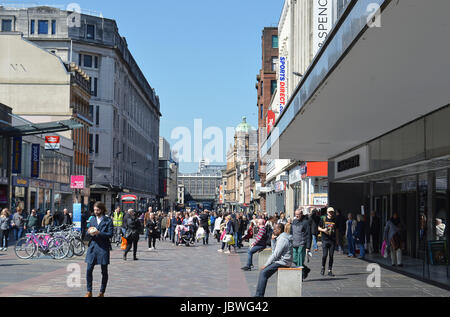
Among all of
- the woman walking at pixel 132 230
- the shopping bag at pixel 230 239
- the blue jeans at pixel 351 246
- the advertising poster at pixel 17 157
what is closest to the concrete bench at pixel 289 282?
the woman walking at pixel 132 230

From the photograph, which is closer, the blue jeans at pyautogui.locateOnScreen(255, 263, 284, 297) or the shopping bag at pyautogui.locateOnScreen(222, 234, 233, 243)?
the blue jeans at pyautogui.locateOnScreen(255, 263, 284, 297)

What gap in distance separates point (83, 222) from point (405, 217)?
53.7 ft

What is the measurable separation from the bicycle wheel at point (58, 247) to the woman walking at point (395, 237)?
1028 centimetres

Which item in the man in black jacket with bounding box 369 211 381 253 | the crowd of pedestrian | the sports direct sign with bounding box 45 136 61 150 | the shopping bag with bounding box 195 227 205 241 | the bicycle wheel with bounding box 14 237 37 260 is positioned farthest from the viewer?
the sports direct sign with bounding box 45 136 61 150

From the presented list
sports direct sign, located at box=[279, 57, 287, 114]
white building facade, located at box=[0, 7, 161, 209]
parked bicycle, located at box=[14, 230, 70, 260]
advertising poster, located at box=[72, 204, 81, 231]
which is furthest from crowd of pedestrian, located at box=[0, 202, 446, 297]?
white building facade, located at box=[0, 7, 161, 209]

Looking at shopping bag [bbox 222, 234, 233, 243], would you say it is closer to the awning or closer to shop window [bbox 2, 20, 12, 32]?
the awning

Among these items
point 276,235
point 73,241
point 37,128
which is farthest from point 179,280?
point 37,128

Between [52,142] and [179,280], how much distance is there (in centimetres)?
3120

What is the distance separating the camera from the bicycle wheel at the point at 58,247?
73.6ft

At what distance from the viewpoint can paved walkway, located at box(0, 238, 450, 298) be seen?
13.5m

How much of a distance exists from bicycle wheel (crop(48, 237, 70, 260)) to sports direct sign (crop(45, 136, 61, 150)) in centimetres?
2315

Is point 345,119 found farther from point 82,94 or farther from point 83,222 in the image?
point 82,94

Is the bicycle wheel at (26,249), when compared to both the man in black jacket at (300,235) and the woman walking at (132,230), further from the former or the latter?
the man in black jacket at (300,235)

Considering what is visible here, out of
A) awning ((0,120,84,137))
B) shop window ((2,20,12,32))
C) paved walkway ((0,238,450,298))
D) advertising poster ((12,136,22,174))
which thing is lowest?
A: paved walkway ((0,238,450,298))
